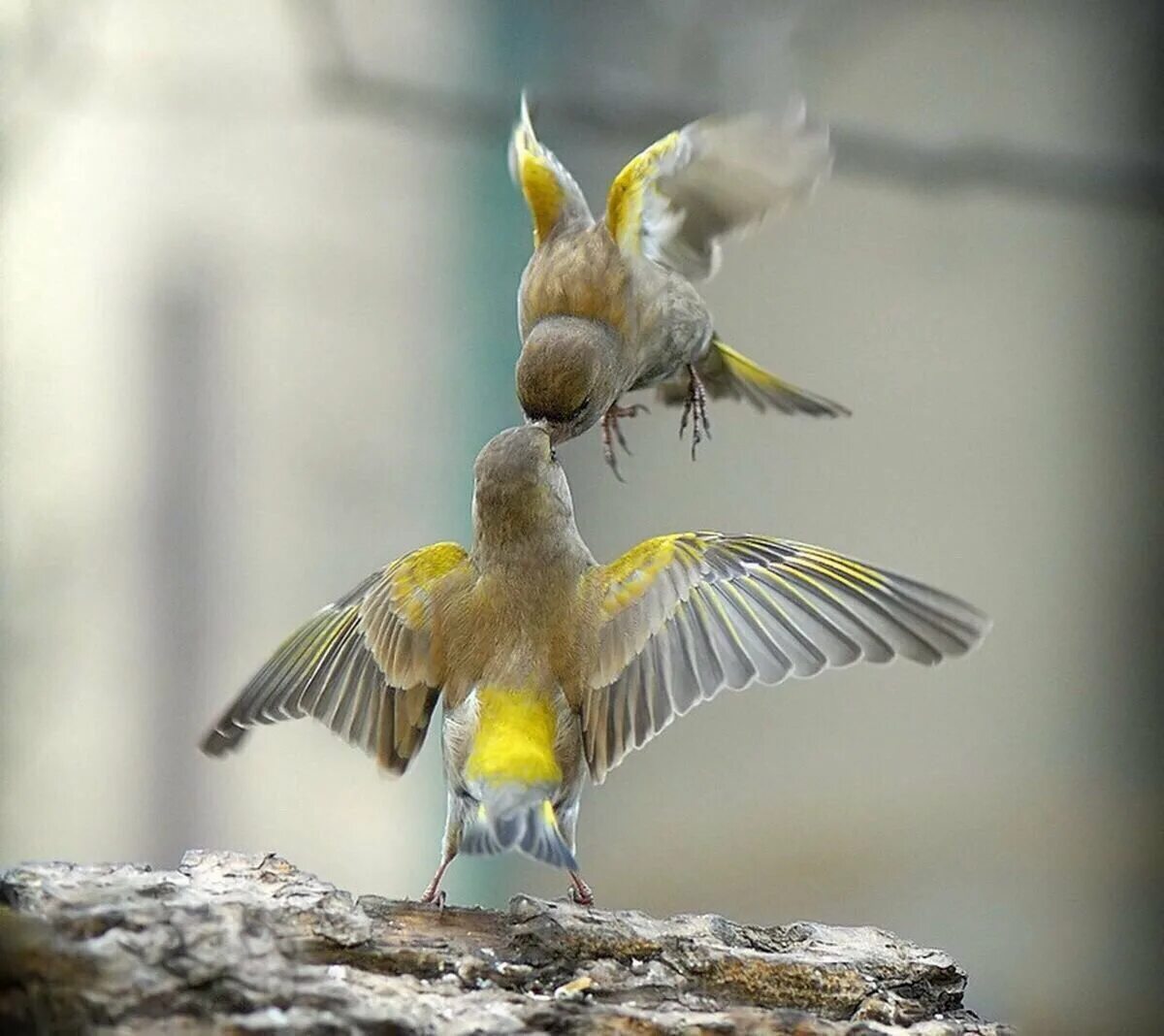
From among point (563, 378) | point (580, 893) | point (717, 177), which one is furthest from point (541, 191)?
point (580, 893)

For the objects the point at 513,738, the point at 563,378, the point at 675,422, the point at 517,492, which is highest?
the point at 675,422

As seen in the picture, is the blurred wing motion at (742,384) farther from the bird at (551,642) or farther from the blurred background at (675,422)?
the blurred background at (675,422)

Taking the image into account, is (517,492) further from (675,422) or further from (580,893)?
(675,422)

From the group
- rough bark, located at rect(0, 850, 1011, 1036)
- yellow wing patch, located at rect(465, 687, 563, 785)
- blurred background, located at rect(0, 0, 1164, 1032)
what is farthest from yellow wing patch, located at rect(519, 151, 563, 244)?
blurred background, located at rect(0, 0, 1164, 1032)

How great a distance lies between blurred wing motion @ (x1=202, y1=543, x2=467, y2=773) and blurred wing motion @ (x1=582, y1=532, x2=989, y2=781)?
27 centimetres

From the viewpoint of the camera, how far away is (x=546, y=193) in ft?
10.6

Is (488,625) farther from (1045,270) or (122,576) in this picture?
(1045,270)

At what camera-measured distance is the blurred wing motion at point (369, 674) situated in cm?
256

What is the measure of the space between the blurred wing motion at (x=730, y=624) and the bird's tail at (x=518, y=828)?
0.16m

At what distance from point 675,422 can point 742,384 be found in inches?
68.2

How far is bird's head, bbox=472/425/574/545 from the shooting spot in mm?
2568

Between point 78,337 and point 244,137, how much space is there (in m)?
0.90

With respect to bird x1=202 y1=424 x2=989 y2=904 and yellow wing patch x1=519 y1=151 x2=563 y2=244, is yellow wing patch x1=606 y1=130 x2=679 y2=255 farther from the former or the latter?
bird x1=202 y1=424 x2=989 y2=904

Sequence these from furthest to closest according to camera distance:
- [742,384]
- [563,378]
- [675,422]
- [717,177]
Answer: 1. [675,422]
2. [742,384]
3. [717,177]
4. [563,378]
